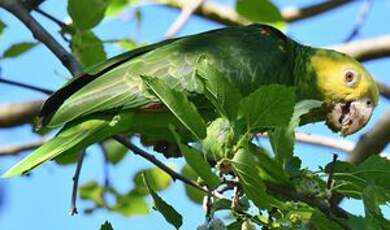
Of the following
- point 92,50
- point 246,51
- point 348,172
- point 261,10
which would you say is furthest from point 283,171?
point 261,10

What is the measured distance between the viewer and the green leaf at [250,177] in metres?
2.30

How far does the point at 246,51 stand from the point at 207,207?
4.48 feet

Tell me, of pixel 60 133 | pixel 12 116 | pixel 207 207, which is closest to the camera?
pixel 207 207

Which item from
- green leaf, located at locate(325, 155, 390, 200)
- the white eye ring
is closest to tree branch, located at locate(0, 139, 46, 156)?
the white eye ring

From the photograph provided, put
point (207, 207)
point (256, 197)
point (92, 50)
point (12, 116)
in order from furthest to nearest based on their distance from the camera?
point (12, 116), point (92, 50), point (207, 207), point (256, 197)

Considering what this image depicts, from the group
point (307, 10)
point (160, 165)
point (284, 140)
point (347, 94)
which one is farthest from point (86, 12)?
point (307, 10)

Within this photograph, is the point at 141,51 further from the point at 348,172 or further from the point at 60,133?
the point at 348,172

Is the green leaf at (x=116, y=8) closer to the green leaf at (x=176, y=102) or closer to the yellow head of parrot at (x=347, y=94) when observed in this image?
the yellow head of parrot at (x=347, y=94)

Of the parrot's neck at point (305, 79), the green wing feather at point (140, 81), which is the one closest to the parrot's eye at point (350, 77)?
the parrot's neck at point (305, 79)

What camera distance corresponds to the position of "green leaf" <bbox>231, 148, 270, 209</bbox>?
90.7 inches

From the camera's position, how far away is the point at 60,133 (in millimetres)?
3295

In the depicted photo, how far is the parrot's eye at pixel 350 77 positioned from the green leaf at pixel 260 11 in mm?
738

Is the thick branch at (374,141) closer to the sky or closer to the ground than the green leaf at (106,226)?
closer to the sky

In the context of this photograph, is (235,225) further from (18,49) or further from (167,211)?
(18,49)
